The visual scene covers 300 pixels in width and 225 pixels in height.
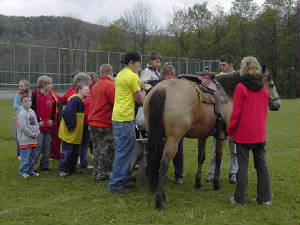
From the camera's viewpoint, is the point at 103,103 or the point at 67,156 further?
the point at 67,156

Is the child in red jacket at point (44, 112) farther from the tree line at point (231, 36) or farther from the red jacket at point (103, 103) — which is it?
the tree line at point (231, 36)

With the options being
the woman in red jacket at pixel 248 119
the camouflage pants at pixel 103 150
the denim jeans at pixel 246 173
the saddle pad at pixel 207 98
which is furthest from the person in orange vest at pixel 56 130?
the denim jeans at pixel 246 173

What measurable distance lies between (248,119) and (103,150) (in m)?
2.63

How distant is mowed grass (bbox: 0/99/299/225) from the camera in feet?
14.1

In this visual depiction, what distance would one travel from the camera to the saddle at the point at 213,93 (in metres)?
5.42

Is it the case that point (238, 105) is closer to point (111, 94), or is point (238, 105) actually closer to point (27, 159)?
point (111, 94)

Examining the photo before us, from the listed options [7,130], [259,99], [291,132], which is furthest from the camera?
[291,132]

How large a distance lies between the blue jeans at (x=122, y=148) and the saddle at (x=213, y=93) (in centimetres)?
119

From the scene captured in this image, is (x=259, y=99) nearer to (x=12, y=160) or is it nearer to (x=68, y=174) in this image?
(x=68, y=174)

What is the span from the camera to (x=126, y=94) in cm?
525

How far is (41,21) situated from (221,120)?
90.3m

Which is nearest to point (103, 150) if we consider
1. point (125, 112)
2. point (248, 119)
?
point (125, 112)

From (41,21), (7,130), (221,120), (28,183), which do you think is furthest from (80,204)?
(41,21)

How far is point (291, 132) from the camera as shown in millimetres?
13008
